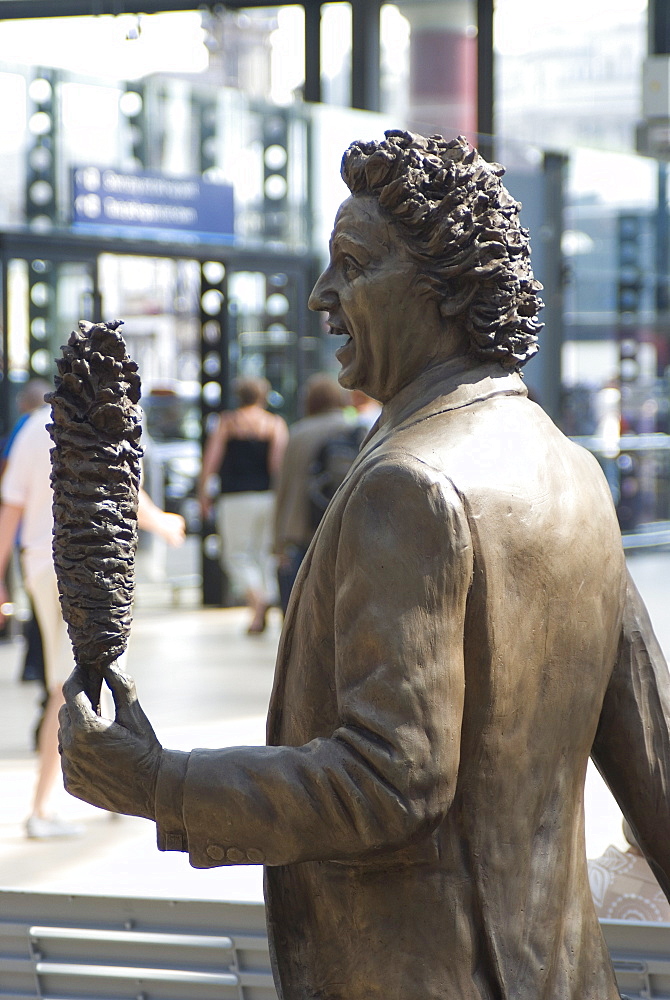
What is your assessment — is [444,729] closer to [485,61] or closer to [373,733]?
[373,733]

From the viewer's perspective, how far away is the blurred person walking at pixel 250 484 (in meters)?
9.95

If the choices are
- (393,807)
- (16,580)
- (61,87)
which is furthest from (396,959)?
(61,87)

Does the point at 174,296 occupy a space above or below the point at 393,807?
above

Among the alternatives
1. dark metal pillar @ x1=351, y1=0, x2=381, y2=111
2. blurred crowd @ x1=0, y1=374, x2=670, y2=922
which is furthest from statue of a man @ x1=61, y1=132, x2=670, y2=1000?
dark metal pillar @ x1=351, y1=0, x2=381, y2=111

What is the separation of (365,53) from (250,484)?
493cm

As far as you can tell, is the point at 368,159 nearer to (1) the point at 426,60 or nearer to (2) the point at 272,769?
(2) the point at 272,769

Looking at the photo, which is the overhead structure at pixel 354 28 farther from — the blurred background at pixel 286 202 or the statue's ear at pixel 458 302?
the statue's ear at pixel 458 302

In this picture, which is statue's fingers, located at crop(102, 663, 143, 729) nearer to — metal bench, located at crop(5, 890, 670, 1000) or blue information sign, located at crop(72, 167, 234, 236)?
metal bench, located at crop(5, 890, 670, 1000)

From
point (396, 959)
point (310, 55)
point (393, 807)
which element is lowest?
point (396, 959)

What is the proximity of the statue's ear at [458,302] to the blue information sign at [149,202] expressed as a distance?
30.2ft

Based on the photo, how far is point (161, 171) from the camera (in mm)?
10953

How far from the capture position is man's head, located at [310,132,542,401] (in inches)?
59.1

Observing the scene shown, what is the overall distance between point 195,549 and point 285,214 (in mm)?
2964

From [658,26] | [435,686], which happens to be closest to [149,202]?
[658,26]
